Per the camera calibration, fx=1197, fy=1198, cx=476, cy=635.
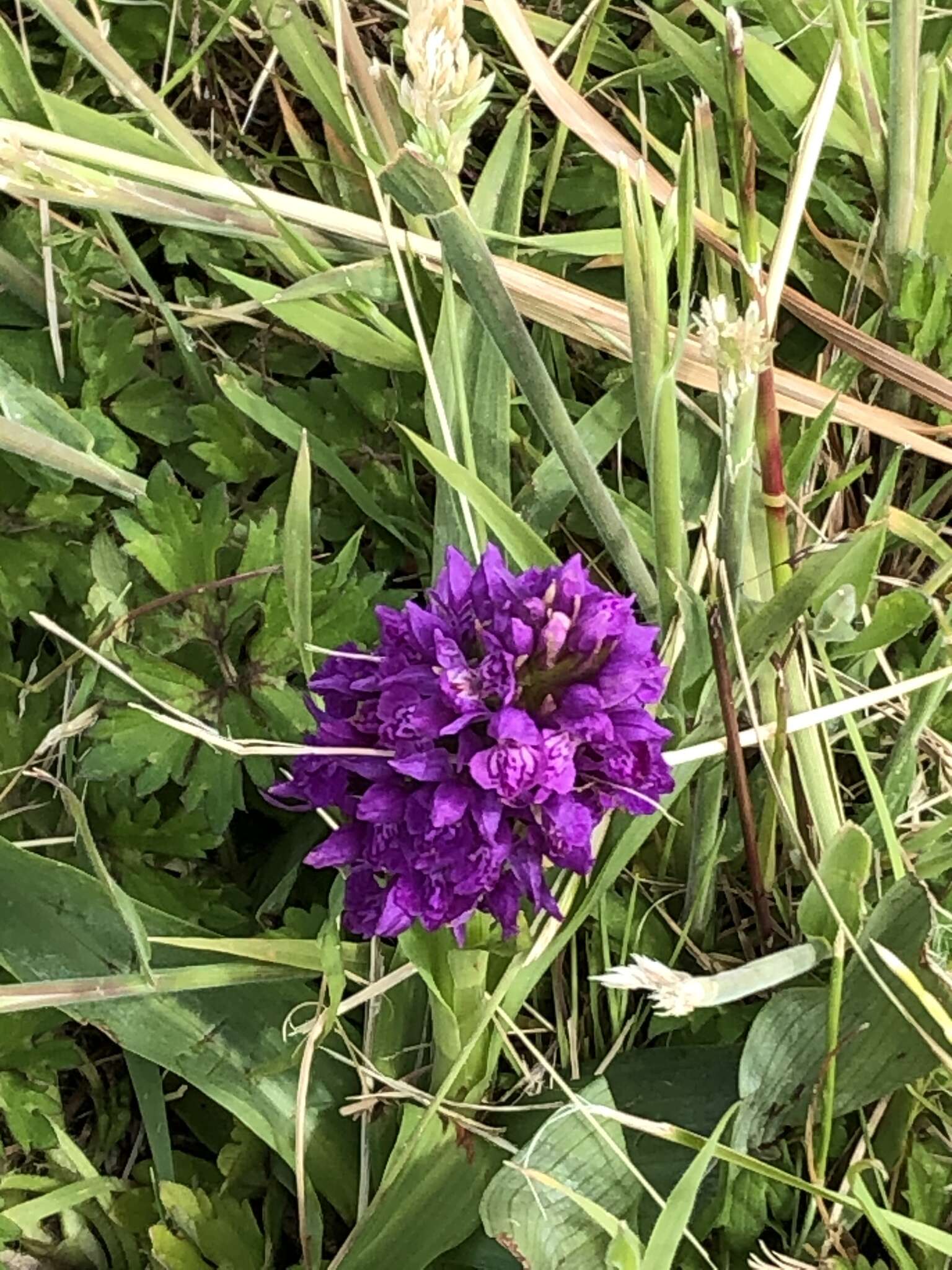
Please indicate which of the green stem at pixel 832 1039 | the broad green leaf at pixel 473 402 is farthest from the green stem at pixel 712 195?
the green stem at pixel 832 1039

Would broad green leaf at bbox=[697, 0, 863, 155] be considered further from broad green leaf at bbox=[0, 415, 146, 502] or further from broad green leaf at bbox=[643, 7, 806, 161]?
broad green leaf at bbox=[0, 415, 146, 502]

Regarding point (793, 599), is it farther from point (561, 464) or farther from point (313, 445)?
point (313, 445)

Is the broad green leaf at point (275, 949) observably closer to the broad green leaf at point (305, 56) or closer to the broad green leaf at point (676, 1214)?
the broad green leaf at point (676, 1214)

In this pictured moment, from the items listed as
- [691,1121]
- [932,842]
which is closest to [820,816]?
[932,842]

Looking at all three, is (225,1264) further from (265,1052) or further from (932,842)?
(932,842)

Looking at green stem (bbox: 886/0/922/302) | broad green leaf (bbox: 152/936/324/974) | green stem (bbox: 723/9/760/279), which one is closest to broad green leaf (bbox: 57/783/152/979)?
broad green leaf (bbox: 152/936/324/974)
